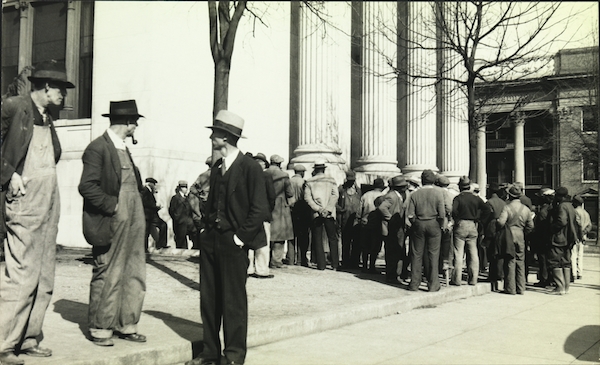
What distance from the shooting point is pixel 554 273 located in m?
14.3

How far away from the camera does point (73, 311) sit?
26.6 feet

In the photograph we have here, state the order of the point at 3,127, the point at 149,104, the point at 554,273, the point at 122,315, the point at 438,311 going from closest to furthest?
the point at 3,127
the point at 122,315
the point at 438,311
the point at 554,273
the point at 149,104

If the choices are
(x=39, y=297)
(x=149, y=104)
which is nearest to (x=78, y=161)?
(x=149, y=104)

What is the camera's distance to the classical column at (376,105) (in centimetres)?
2178

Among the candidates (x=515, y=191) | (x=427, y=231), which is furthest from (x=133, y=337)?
(x=515, y=191)

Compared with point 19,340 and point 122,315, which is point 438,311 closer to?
point 122,315

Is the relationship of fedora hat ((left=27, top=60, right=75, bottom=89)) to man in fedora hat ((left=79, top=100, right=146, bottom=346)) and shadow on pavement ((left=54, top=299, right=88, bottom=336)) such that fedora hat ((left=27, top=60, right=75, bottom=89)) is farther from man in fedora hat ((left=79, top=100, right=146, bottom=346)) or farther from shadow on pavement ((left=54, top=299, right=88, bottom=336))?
shadow on pavement ((left=54, top=299, right=88, bottom=336))

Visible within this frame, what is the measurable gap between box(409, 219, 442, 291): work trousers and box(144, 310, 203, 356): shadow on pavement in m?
A: 5.32

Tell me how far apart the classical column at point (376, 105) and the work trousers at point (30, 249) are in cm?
1638

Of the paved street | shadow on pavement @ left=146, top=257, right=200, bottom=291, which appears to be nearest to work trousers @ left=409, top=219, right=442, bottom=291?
the paved street

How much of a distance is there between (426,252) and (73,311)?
6.58 metres

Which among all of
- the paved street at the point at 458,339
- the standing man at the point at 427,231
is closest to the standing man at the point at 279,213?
the standing man at the point at 427,231

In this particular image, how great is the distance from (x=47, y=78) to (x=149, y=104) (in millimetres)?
11233

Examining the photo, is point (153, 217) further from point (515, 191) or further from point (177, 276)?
point (515, 191)
